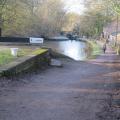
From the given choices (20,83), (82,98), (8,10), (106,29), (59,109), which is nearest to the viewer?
(59,109)

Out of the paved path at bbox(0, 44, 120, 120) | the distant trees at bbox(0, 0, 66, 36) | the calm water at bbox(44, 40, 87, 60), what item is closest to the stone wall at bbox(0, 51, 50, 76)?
the paved path at bbox(0, 44, 120, 120)

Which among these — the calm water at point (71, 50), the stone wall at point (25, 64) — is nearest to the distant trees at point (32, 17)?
the calm water at point (71, 50)

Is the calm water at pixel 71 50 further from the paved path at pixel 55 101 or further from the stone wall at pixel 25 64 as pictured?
the paved path at pixel 55 101

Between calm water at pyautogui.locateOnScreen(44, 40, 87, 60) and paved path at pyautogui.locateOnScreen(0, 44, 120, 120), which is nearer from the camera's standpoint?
paved path at pyautogui.locateOnScreen(0, 44, 120, 120)

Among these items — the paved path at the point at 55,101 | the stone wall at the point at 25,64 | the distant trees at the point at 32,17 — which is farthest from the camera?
the distant trees at the point at 32,17

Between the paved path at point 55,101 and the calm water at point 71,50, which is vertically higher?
the paved path at point 55,101

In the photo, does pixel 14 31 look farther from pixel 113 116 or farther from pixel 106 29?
pixel 113 116

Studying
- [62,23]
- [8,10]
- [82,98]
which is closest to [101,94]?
[82,98]

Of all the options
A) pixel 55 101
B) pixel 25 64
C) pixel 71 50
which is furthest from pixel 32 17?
pixel 55 101

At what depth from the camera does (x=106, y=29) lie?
104 m

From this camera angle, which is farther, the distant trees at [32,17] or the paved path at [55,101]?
the distant trees at [32,17]

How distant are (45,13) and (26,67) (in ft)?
299

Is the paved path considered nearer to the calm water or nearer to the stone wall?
the stone wall

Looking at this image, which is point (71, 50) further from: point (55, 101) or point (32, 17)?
point (55, 101)
